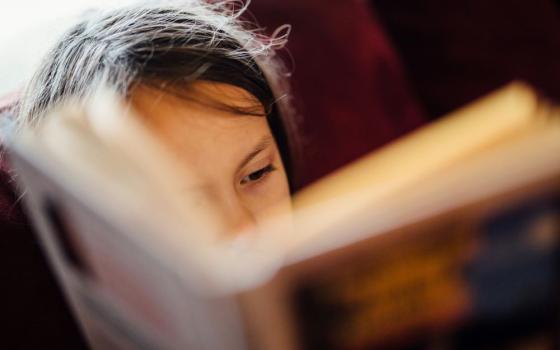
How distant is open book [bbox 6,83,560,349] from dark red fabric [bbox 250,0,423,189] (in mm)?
518

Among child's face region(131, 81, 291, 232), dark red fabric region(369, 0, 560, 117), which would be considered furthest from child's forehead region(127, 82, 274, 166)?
dark red fabric region(369, 0, 560, 117)

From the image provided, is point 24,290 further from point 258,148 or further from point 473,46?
point 473,46

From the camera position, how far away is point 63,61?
805 mm

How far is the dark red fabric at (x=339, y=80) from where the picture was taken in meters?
1.03

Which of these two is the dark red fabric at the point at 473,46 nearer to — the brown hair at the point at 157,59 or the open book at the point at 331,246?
the brown hair at the point at 157,59

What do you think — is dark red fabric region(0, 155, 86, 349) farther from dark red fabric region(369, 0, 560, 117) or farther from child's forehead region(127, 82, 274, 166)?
dark red fabric region(369, 0, 560, 117)

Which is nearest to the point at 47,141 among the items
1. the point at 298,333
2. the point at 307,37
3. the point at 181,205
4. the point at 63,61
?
the point at 181,205

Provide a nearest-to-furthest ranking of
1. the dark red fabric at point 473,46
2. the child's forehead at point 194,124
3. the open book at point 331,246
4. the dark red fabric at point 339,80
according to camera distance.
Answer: the open book at point 331,246 < the child's forehead at point 194,124 < the dark red fabric at point 339,80 < the dark red fabric at point 473,46

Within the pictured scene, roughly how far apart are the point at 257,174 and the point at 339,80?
325 mm

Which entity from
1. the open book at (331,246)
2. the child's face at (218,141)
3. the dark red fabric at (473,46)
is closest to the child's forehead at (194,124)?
the child's face at (218,141)

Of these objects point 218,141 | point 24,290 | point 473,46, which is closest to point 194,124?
point 218,141

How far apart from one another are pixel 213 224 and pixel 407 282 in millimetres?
123

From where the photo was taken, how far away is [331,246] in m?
0.38

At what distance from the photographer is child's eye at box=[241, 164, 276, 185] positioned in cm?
77
